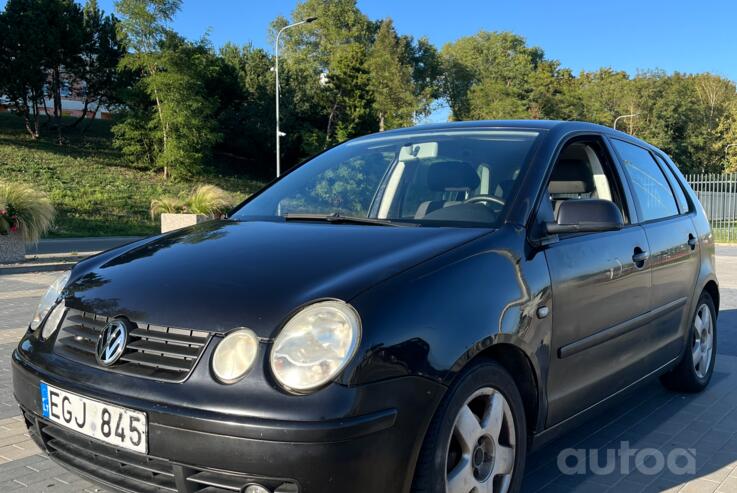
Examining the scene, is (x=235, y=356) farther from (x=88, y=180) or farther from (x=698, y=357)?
(x=88, y=180)

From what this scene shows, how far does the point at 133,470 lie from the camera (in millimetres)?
2061

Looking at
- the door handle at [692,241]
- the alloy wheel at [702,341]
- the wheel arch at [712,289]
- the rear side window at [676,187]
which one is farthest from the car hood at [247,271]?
the wheel arch at [712,289]

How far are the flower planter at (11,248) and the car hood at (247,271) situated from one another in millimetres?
11280

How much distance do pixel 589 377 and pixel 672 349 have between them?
124 cm

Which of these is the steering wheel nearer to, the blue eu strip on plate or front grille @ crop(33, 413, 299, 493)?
front grille @ crop(33, 413, 299, 493)

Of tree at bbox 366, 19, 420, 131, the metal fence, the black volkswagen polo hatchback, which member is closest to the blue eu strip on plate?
the black volkswagen polo hatchback

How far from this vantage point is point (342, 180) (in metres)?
3.45

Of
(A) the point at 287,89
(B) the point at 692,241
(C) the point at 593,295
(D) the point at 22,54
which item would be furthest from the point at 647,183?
(A) the point at 287,89

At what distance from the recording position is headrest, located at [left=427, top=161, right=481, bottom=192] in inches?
121

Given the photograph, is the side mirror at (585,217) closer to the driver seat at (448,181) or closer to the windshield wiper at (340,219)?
the driver seat at (448,181)

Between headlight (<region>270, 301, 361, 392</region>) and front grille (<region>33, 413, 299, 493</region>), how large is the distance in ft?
0.98

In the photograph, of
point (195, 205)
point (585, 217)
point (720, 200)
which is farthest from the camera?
point (720, 200)

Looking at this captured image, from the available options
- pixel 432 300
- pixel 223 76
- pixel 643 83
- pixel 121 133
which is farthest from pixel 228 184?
pixel 432 300

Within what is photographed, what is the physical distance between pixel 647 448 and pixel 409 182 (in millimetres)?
1936
